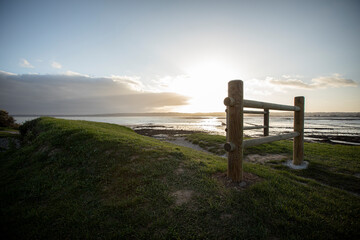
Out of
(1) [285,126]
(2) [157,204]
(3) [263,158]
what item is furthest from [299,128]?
(1) [285,126]

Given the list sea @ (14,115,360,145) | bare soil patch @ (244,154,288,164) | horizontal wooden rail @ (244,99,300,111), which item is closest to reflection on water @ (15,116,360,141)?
sea @ (14,115,360,145)

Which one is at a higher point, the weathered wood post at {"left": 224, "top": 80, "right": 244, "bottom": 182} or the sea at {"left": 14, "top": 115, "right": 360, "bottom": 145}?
the weathered wood post at {"left": 224, "top": 80, "right": 244, "bottom": 182}

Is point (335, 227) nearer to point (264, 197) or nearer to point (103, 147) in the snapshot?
point (264, 197)

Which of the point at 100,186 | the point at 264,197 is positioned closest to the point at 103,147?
the point at 100,186

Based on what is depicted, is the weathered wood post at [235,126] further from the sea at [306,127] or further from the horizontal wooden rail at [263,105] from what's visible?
the sea at [306,127]

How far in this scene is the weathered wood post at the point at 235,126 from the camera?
412 centimetres

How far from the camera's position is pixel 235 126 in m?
4.16

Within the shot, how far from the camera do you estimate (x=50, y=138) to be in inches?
324

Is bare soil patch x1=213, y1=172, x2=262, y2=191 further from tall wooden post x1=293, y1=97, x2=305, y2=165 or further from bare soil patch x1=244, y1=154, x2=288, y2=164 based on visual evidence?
bare soil patch x1=244, y1=154, x2=288, y2=164

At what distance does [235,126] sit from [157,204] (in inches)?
110

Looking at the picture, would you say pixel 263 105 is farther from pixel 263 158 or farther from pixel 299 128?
pixel 263 158

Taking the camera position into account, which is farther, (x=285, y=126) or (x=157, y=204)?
(x=285, y=126)

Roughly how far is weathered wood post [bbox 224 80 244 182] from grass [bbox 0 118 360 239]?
628mm

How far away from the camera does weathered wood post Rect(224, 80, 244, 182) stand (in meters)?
4.12
